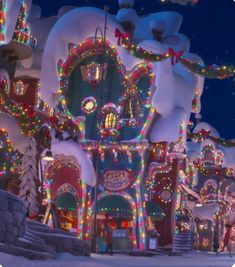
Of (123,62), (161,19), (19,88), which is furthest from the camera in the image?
(161,19)

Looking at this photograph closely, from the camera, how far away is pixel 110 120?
31.6m

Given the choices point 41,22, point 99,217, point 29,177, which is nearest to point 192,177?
point 99,217

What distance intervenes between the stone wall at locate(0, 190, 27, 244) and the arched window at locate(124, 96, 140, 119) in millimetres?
16542

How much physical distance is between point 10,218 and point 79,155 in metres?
15.7

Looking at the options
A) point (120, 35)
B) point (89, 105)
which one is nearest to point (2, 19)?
point (120, 35)

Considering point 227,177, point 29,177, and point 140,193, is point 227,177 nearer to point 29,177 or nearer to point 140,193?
point 140,193

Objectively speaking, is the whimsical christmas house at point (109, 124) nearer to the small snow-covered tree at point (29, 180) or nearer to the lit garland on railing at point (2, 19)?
the small snow-covered tree at point (29, 180)

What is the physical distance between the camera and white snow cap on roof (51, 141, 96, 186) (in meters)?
29.1

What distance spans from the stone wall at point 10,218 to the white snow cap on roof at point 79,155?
46.2 ft

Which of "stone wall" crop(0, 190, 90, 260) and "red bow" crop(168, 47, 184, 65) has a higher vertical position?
"red bow" crop(168, 47, 184, 65)

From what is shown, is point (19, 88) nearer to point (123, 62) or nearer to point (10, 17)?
point (123, 62)

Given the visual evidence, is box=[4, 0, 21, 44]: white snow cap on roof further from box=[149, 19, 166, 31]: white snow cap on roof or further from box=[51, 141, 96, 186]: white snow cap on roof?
box=[149, 19, 166, 31]: white snow cap on roof

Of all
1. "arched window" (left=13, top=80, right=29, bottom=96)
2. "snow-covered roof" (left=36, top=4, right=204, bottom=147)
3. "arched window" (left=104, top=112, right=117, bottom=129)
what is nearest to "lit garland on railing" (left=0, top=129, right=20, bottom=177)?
"arched window" (left=13, top=80, right=29, bottom=96)

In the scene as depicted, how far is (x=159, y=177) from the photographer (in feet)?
109
